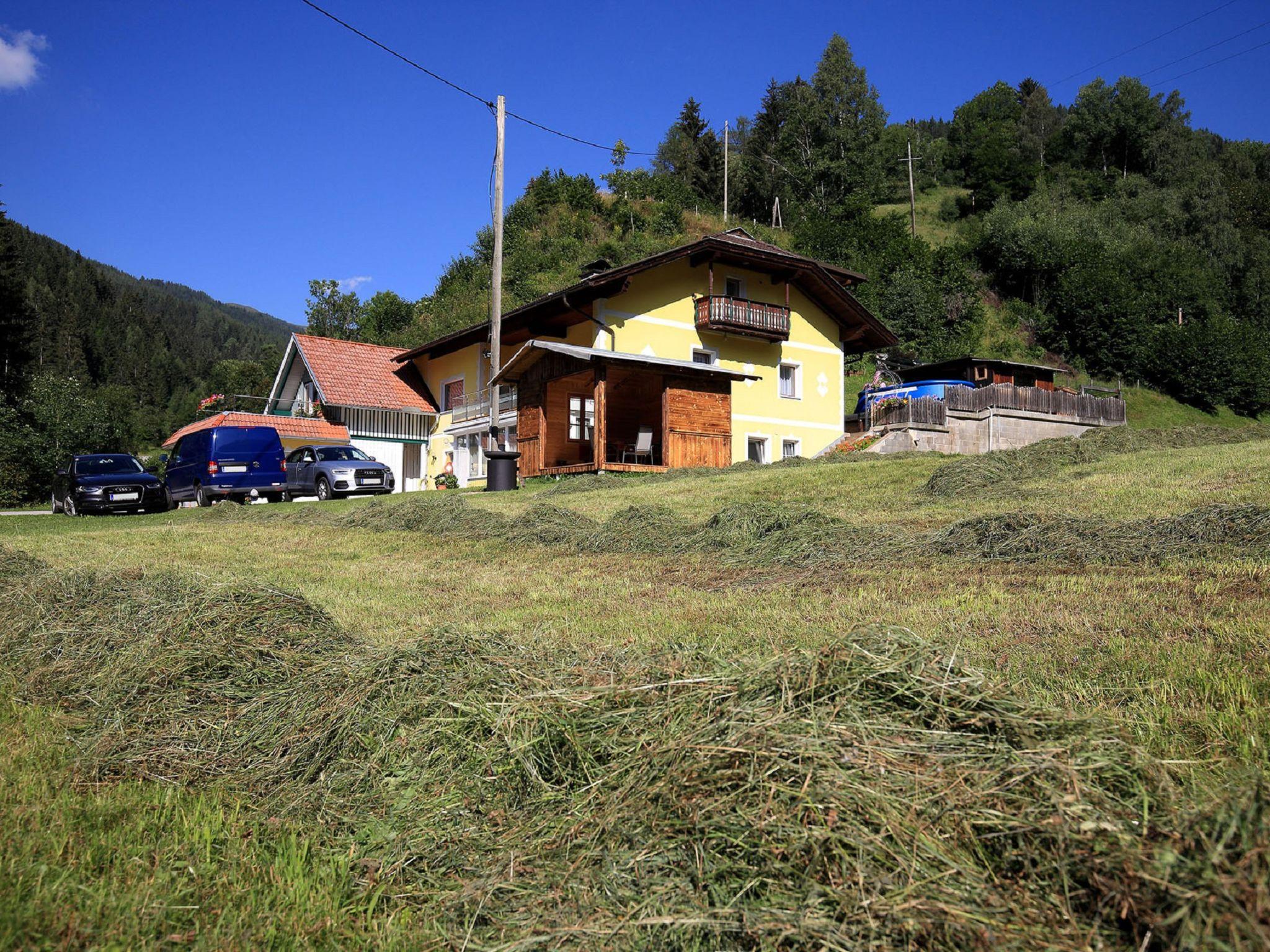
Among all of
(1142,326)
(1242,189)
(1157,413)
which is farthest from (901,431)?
(1242,189)

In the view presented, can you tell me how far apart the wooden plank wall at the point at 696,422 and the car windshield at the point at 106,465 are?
44.8ft

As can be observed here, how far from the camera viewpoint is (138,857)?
232cm

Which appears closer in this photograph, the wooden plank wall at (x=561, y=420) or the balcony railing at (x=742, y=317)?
the wooden plank wall at (x=561, y=420)

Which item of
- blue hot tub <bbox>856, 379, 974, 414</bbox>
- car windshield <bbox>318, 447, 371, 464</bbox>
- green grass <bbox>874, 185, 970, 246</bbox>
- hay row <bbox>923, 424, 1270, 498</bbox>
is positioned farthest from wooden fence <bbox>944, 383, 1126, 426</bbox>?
green grass <bbox>874, 185, 970, 246</bbox>

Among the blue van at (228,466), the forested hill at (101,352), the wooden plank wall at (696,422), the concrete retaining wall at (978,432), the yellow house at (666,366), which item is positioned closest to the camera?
the blue van at (228,466)

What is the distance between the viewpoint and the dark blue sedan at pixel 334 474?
72.4 ft

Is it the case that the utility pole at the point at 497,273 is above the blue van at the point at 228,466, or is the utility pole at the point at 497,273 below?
above

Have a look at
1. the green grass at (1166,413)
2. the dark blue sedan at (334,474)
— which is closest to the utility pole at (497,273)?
the dark blue sedan at (334,474)

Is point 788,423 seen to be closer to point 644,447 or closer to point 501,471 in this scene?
point 644,447

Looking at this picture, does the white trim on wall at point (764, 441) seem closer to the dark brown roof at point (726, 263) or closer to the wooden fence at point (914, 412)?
the wooden fence at point (914, 412)

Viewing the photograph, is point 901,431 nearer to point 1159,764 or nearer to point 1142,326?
point 1159,764

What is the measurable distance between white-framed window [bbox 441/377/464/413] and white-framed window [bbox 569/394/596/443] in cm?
817

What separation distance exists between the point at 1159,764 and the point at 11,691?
457 centimetres

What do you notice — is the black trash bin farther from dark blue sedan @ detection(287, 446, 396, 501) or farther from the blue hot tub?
the blue hot tub
